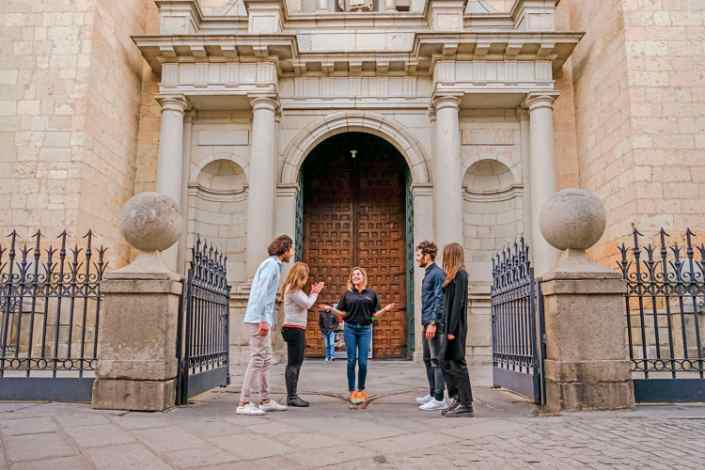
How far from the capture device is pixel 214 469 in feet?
12.7

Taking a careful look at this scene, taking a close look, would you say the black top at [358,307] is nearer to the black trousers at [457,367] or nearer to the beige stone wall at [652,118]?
the black trousers at [457,367]

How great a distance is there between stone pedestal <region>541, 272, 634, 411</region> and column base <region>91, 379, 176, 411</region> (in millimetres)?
4214

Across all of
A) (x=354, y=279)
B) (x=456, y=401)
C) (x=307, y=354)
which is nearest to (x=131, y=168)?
(x=307, y=354)

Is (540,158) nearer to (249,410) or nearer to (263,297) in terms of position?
(263,297)

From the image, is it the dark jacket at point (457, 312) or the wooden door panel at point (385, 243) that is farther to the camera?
the wooden door panel at point (385, 243)

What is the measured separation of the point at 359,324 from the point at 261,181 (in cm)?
734

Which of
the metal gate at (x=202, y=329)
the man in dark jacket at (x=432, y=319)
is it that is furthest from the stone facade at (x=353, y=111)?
the man in dark jacket at (x=432, y=319)

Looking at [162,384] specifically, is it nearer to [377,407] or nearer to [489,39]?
[377,407]

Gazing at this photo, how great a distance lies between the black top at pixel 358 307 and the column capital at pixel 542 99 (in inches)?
350

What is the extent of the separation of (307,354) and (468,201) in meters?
6.02

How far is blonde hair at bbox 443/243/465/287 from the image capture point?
633 centimetres

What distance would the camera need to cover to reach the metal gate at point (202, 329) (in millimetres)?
6836

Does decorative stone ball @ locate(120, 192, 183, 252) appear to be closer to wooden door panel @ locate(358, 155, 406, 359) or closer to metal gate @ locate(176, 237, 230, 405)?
metal gate @ locate(176, 237, 230, 405)

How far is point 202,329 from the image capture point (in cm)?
750
